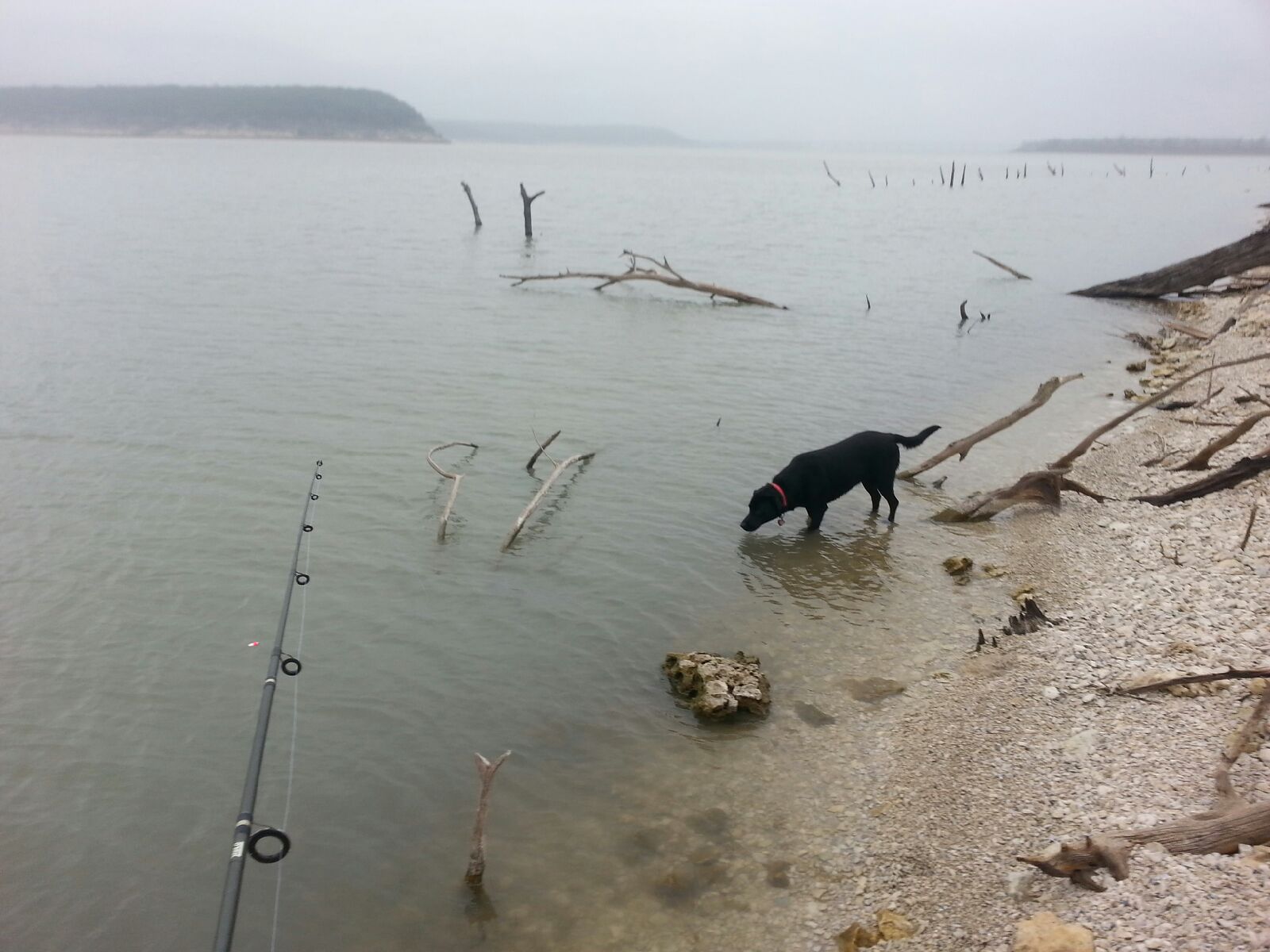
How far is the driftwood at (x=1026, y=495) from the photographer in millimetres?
10445

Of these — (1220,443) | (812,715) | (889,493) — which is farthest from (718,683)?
(1220,443)

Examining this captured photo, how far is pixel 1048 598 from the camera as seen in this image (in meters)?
8.26

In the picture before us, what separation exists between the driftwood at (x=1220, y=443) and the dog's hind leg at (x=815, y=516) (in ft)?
15.2

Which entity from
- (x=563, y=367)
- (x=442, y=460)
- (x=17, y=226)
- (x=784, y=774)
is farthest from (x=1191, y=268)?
(x=17, y=226)

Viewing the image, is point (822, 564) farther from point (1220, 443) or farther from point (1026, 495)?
point (1220, 443)

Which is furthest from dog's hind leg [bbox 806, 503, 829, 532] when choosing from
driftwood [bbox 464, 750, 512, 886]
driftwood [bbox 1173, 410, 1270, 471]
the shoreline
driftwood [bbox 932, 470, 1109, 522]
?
driftwood [bbox 464, 750, 512, 886]

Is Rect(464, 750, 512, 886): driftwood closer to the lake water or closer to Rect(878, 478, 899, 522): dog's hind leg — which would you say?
the lake water

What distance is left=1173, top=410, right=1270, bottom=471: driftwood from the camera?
9.73m

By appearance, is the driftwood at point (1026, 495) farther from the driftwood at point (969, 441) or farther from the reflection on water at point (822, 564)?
the driftwood at point (969, 441)

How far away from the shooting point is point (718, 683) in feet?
22.6

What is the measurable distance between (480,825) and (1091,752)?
3933mm

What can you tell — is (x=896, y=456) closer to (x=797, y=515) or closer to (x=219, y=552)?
(x=797, y=515)

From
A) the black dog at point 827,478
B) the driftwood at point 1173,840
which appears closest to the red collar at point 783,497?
Answer: the black dog at point 827,478

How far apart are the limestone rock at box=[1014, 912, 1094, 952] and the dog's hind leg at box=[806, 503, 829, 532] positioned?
20.2ft
